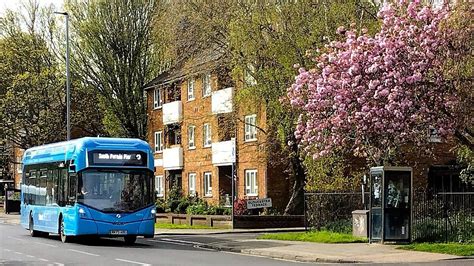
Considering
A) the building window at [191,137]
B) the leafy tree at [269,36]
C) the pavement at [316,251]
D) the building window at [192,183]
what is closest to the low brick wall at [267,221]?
the leafy tree at [269,36]

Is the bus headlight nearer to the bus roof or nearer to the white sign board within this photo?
the bus roof

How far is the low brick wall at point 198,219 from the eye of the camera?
38159mm

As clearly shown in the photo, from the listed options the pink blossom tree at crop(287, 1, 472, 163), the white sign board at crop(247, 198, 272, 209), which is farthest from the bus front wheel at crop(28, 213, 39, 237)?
the pink blossom tree at crop(287, 1, 472, 163)

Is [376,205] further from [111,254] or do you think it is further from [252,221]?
[252,221]

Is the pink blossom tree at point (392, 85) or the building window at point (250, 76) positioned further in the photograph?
the building window at point (250, 76)

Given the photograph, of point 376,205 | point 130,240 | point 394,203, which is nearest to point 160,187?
point 130,240

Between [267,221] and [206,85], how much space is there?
11900 mm

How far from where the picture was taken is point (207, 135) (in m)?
51.8

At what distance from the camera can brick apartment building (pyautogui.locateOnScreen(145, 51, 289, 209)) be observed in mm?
40562

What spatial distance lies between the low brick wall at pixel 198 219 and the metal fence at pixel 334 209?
8295 millimetres

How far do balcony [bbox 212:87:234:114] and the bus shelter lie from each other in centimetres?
1736

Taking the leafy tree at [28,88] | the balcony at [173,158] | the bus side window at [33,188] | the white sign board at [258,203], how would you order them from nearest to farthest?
1. the bus side window at [33,188]
2. the white sign board at [258,203]
3. the balcony at [173,158]
4. the leafy tree at [28,88]

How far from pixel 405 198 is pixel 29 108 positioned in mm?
42172

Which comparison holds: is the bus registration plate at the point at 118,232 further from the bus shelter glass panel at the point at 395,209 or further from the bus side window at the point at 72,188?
the bus shelter glass panel at the point at 395,209
